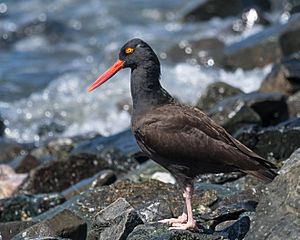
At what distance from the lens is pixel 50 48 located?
1869 centimetres

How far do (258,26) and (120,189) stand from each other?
35.3 ft

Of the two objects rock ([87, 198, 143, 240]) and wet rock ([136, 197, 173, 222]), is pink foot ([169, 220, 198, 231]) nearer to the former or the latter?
rock ([87, 198, 143, 240])

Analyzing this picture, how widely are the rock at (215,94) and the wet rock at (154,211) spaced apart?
5.14 meters

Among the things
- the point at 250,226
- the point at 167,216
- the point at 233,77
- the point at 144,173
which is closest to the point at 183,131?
the point at 167,216

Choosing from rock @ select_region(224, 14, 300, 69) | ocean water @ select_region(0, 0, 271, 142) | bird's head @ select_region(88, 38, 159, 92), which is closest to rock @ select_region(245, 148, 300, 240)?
bird's head @ select_region(88, 38, 159, 92)

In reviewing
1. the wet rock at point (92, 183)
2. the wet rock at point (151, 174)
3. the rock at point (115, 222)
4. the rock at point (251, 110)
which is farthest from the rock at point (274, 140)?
the rock at point (115, 222)

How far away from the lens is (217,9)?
61.1 ft

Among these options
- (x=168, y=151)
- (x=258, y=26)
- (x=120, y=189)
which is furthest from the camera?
(x=258, y=26)

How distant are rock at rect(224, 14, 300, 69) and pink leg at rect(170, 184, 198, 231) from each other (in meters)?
7.08

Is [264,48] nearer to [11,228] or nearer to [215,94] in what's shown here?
[215,94]

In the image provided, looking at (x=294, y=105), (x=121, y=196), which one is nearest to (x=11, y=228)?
(x=121, y=196)

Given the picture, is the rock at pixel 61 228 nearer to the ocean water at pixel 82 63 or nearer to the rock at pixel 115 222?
the rock at pixel 115 222

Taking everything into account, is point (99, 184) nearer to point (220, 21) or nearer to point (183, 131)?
point (183, 131)

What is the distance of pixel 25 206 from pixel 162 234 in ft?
8.26
